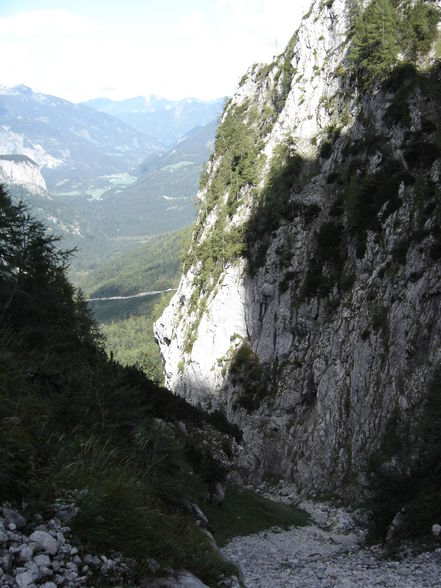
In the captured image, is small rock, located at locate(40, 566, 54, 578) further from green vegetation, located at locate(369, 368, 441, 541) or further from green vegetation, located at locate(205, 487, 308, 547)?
green vegetation, located at locate(205, 487, 308, 547)

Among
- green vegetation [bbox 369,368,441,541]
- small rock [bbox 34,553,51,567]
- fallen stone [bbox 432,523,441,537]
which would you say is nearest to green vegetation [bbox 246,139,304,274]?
green vegetation [bbox 369,368,441,541]

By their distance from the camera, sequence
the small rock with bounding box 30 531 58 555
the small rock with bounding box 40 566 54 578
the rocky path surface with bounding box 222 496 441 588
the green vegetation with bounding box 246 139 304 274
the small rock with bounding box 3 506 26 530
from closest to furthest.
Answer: the small rock with bounding box 40 566 54 578 < the small rock with bounding box 30 531 58 555 < the small rock with bounding box 3 506 26 530 < the rocky path surface with bounding box 222 496 441 588 < the green vegetation with bounding box 246 139 304 274

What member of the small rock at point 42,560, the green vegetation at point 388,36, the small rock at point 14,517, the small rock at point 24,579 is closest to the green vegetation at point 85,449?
the small rock at point 14,517

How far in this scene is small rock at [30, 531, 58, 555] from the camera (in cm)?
484

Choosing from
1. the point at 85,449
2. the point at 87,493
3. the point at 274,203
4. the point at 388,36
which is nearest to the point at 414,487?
the point at 85,449

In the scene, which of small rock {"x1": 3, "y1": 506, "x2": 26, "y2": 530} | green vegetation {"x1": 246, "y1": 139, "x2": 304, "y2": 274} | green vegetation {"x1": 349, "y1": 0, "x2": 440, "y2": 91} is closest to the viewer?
small rock {"x1": 3, "y1": 506, "x2": 26, "y2": 530}

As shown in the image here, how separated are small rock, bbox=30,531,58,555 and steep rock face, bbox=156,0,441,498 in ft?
69.4

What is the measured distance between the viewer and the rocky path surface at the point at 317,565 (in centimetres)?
945

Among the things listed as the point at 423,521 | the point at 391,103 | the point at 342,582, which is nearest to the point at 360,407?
the point at 423,521

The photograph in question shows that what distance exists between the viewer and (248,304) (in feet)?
183

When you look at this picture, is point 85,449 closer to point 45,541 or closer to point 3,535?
point 45,541

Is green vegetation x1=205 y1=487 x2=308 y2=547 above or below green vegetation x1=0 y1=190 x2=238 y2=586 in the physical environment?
below

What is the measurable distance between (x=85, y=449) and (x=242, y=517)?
14.2 m

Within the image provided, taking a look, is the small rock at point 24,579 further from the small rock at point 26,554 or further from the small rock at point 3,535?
the small rock at point 3,535
